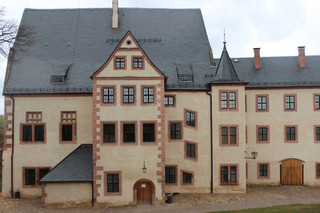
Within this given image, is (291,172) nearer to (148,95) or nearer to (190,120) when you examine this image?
(190,120)

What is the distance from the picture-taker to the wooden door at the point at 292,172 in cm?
2898

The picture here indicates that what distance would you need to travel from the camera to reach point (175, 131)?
26094 mm

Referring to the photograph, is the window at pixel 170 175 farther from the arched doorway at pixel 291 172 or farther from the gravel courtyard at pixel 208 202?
the arched doorway at pixel 291 172

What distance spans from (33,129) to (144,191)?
10.5 metres

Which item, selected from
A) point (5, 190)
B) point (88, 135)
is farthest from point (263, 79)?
point (5, 190)

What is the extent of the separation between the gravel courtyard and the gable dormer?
9.33 m

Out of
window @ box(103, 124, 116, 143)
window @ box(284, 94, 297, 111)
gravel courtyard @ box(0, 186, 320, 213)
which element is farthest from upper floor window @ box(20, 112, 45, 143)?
window @ box(284, 94, 297, 111)

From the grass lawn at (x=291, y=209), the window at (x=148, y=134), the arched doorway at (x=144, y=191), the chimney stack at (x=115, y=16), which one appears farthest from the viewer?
the chimney stack at (x=115, y=16)

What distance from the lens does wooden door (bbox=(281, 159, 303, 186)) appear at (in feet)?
95.1

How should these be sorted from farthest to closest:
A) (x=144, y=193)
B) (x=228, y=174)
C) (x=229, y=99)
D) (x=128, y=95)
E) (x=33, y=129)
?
(x=229, y=99) → (x=33, y=129) → (x=228, y=174) → (x=128, y=95) → (x=144, y=193)

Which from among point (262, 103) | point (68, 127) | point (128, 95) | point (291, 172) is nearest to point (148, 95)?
point (128, 95)

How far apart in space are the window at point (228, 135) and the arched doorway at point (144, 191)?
23.2 feet

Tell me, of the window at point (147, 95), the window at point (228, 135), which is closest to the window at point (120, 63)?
the window at point (147, 95)

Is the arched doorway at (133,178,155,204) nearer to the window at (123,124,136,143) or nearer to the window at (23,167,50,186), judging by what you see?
the window at (123,124,136,143)
